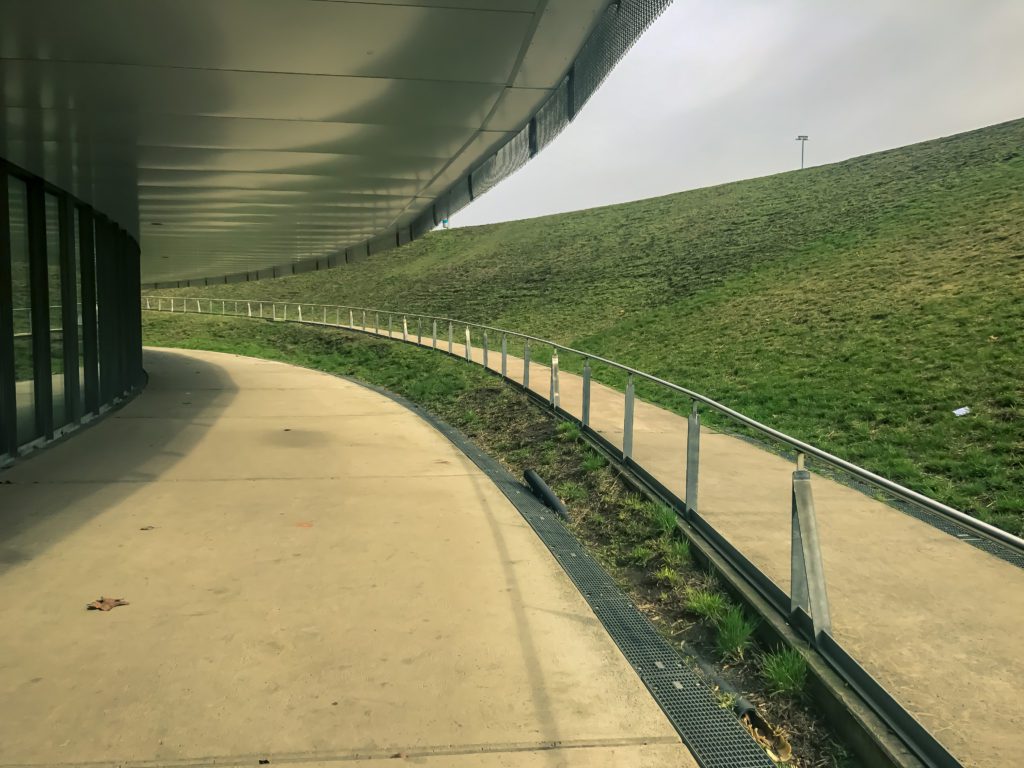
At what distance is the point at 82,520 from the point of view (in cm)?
578

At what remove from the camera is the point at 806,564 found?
367cm

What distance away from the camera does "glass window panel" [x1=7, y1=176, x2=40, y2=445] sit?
7.89 m

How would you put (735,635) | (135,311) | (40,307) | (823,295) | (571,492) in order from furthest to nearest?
(823,295) → (135,311) → (40,307) → (571,492) → (735,635)

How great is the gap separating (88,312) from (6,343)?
306 cm

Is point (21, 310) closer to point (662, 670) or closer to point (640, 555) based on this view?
point (640, 555)

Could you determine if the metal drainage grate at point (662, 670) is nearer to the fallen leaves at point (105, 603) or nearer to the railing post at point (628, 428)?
the railing post at point (628, 428)

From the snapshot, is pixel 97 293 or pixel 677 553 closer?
pixel 677 553

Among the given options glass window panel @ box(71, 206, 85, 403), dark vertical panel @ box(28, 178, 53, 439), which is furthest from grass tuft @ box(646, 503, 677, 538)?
glass window panel @ box(71, 206, 85, 403)

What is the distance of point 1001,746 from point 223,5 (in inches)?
192

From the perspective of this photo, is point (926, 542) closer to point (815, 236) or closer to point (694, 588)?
point (694, 588)

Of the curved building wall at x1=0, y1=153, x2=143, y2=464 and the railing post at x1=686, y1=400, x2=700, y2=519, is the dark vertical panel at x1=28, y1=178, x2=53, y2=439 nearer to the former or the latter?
the curved building wall at x1=0, y1=153, x2=143, y2=464

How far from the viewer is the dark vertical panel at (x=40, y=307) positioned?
8336mm

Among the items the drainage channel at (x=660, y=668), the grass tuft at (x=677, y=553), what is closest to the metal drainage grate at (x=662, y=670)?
the drainage channel at (x=660, y=668)

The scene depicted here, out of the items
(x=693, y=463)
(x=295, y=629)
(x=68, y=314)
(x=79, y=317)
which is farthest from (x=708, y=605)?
(x=79, y=317)
